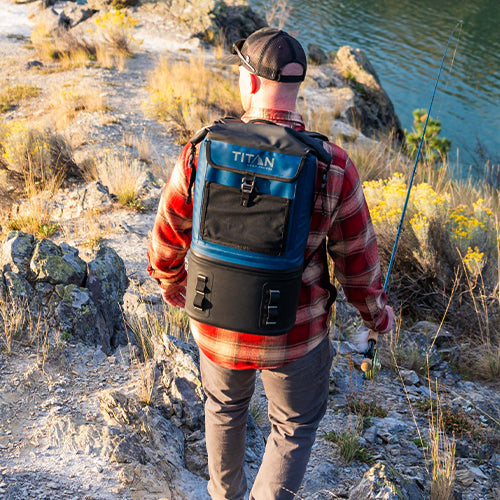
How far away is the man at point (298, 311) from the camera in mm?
1521

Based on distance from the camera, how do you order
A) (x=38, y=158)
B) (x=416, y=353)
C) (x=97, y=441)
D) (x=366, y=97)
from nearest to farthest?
(x=97, y=441), (x=416, y=353), (x=38, y=158), (x=366, y=97)

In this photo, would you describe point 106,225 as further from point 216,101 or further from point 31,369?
point 216,101

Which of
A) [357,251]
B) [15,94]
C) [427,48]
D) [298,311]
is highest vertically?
[357,251]

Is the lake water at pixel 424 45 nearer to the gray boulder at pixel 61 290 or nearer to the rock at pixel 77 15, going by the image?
the rock at pixel 77 15

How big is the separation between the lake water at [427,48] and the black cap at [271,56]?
10.3 m

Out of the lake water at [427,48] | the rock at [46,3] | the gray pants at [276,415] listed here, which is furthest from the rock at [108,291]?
the rock at [46,3]

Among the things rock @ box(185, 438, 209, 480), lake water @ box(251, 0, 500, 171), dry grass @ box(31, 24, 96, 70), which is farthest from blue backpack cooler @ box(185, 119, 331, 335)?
dry grass @ box(31, 24, 96, 70)

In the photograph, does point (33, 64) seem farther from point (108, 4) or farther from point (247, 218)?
point (247, 218)

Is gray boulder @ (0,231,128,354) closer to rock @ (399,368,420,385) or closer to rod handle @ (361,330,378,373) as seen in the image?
rod handle @ (361,330,378,373)

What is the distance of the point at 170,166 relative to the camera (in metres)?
6.64

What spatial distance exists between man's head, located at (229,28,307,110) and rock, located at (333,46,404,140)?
30.1 ft

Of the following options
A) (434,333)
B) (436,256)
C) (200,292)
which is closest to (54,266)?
(200,292)

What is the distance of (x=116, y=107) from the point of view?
8688 mm

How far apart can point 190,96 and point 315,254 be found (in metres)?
7.63
